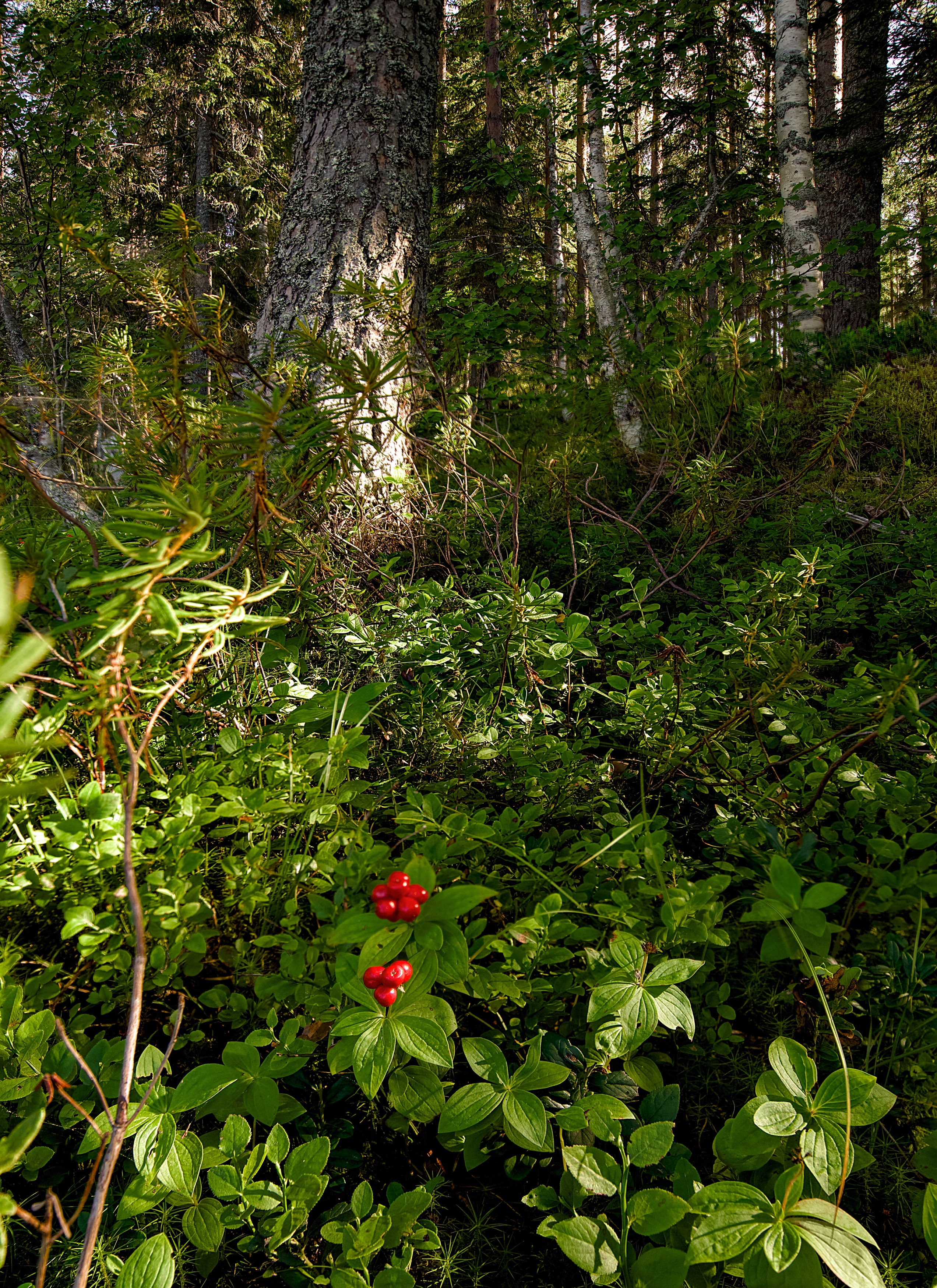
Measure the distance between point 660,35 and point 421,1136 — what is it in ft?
24.8

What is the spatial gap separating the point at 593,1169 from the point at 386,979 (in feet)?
1.42

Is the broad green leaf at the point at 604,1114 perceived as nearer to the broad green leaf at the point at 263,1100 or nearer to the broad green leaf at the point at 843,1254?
the broad green leaf at the point at 843,1254

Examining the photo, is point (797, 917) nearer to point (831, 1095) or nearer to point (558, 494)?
point (831, 1095)

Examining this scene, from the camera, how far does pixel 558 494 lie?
302 centimetres

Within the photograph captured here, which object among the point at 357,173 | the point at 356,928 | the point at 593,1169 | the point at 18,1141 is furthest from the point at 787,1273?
the point at 357,173

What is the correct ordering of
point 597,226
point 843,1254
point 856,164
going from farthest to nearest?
1. point 856,164
2. point 597,226
3. point 843,1254

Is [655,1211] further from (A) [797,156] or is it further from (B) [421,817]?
(A) [797,156]

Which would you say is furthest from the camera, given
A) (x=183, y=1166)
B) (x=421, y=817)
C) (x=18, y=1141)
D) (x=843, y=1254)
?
(x=421, y=817)

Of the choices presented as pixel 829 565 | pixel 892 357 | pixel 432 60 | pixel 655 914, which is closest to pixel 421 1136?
pixel 655 914

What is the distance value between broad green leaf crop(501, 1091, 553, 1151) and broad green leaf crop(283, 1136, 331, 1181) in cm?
27

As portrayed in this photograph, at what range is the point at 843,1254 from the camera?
32.6 inches

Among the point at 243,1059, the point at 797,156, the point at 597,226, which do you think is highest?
the point at 797,156

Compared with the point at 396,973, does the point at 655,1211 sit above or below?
below

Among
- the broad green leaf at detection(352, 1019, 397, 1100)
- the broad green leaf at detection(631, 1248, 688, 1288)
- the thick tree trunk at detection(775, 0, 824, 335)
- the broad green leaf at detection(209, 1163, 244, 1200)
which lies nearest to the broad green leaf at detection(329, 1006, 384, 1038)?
the broad green leaf at detection(352, 1019, 397, 1100)
